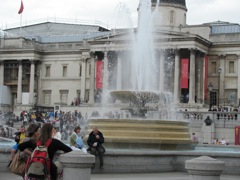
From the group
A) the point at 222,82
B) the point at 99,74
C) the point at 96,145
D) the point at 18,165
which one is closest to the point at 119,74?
the point at 99,74

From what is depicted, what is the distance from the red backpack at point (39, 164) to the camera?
1012 cm

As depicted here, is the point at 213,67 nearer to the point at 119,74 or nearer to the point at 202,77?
the point at 202,77

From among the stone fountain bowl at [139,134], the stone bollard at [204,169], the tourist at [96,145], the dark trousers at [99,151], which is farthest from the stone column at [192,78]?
the stone bollard at [204,169]

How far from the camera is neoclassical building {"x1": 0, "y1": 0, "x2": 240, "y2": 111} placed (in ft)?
237

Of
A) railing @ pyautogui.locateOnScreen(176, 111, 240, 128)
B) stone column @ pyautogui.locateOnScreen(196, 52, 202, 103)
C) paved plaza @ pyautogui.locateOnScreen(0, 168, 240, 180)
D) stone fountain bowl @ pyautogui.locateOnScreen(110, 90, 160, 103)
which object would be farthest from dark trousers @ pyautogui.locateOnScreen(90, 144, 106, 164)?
stone column @ pyautogui.locateOnScreen(196, 52, 202, 103)

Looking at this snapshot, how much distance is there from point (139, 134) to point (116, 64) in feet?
181

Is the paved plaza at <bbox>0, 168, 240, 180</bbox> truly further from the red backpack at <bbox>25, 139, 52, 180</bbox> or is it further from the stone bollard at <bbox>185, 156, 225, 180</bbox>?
the red backpack at <bbox>25, 139, 52, 180</bbox>

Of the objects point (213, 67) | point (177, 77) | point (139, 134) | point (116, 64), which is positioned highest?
point (116, 64)

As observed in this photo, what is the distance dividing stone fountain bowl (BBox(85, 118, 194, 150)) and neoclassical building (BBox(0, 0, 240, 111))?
44.0 metres

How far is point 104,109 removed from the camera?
6462cm

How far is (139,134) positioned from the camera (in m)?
21.0

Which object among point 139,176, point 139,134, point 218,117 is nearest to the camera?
point 139,176

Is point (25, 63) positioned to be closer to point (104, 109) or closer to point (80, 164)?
point (104, 109)

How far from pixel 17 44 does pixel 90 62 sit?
11.0m
